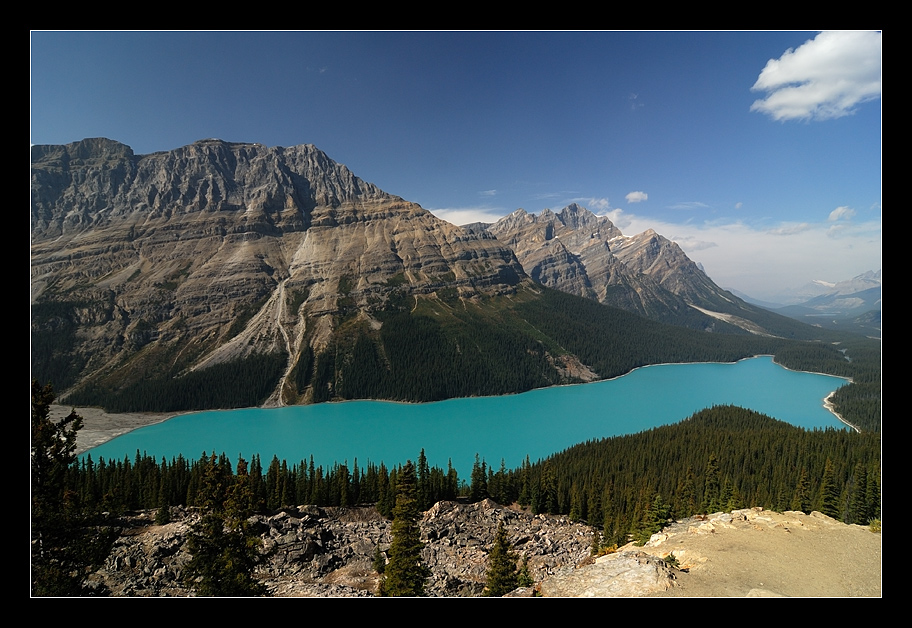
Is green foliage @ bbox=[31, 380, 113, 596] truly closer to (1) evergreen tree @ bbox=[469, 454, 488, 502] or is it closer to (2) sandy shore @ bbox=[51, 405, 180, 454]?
(1) evergreen tree @ bbox=[469, 454, 488, 502]

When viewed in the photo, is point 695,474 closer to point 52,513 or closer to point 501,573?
point 501,573

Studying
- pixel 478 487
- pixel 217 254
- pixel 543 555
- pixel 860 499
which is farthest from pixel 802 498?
pixel 217 254

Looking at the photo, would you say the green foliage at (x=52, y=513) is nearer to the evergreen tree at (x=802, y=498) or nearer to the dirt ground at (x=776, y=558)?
the dirt ground at (x=776, y=558)

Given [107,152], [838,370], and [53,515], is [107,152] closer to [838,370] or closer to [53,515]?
[53,515]

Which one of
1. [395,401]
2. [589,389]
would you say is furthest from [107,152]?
[589,389]

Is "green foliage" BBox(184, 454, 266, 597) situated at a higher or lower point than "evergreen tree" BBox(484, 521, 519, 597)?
higher

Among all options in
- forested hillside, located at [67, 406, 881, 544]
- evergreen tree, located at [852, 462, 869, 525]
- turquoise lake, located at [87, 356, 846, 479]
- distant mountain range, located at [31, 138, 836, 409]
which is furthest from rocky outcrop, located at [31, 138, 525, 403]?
evergreen tree, located at [852, 462, 869, 525]
